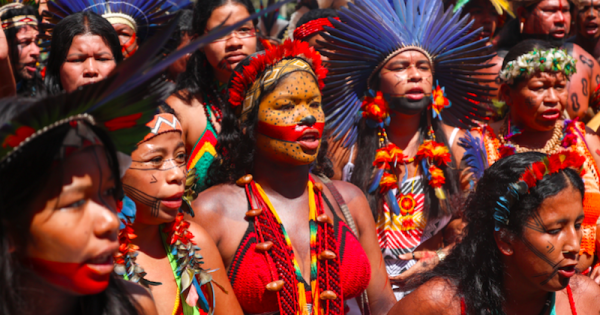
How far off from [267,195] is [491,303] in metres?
1.24

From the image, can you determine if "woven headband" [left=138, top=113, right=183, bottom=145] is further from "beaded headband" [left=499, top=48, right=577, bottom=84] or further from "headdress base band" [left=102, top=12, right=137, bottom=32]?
"beaded headband" [left=499, top=48, right=577, bottom=84]

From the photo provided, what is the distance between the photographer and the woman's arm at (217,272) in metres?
2.61

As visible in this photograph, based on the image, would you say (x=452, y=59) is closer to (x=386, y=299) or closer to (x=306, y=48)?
(x=306, y=48)

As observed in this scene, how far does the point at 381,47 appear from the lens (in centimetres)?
415

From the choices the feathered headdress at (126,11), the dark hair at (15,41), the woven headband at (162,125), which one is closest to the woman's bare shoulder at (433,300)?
the woven headband at (162,125)

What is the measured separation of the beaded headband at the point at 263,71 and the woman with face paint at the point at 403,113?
105 cm

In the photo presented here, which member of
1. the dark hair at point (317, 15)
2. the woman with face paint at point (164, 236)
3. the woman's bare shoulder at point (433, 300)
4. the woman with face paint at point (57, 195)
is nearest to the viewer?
the woman with face paint at point (57, 195)

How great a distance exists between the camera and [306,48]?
10.6 ft

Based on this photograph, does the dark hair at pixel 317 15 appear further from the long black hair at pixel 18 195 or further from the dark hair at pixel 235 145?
the long black hair at pixel 18 195

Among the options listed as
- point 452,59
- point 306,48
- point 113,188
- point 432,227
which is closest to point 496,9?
point 452,59

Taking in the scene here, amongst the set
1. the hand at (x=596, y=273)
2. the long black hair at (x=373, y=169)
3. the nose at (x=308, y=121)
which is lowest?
the hand at (x=596, y=273)

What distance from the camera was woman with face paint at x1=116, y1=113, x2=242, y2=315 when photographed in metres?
2.42

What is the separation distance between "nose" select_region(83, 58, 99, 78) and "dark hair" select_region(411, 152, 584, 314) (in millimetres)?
2082

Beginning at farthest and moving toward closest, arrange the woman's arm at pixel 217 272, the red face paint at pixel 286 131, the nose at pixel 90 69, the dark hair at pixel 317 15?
the dark hair at pixel 317 15 → the nose at pixel 90 69 → the red face paint at pixel 286 131 → the woman's arm at pixel 217 272
